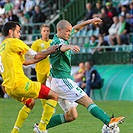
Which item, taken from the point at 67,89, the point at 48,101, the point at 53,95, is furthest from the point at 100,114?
the point at 48,101

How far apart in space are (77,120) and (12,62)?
4.57 meters

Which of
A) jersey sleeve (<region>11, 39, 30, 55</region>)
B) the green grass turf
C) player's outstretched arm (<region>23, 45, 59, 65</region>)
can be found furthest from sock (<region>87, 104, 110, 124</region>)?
the green grass turf

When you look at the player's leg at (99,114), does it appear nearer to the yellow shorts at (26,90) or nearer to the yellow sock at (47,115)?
the yellow sock at (47,115)

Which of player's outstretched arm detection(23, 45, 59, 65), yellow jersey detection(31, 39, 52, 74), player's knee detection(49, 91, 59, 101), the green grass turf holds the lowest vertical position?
the green grass turf

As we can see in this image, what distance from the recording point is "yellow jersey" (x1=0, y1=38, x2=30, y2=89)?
10.8 meters

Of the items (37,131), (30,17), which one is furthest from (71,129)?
(30,17)

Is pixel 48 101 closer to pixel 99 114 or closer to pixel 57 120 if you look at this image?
pixel 57 120

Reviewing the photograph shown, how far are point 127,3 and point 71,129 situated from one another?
14.2 m

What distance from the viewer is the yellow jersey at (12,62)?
1075cm

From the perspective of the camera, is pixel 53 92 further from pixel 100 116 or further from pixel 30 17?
pixel 30 17

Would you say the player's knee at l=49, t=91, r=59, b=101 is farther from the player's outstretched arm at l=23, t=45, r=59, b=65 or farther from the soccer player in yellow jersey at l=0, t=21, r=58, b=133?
the player's outstretched arm at l=23, t=45, r=59, b=65

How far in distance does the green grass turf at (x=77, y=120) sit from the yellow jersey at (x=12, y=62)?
2.21m

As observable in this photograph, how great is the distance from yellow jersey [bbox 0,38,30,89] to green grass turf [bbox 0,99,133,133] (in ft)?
7.26

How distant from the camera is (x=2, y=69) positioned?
10.9m
